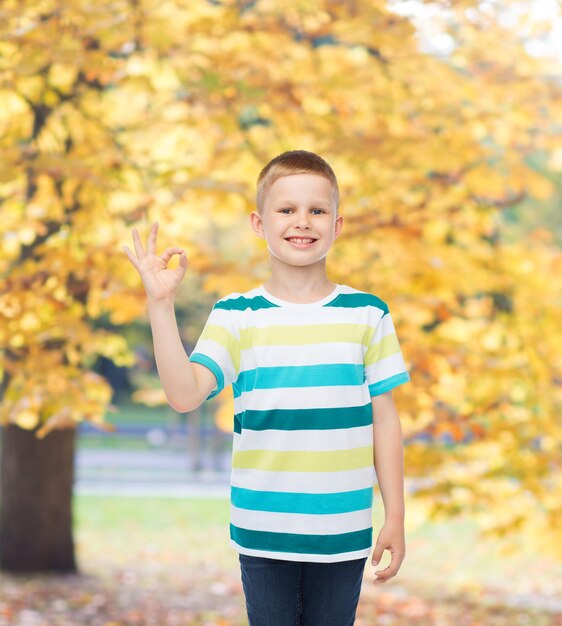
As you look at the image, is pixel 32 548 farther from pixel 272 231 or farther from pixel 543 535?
pixel 272 231

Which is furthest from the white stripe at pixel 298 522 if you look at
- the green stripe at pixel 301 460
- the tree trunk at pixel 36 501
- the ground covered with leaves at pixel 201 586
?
the tree trunk at pixel 36 501

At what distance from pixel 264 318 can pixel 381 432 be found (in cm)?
40

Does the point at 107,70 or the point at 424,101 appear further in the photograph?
the point at 424,101

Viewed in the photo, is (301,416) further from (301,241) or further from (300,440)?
(301,241)

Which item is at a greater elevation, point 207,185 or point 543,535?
point 207,185

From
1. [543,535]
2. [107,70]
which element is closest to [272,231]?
[107,70]

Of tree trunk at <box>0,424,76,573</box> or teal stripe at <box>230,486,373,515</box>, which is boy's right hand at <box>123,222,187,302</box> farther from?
tree trunk at <box>0,424,76,573</box>

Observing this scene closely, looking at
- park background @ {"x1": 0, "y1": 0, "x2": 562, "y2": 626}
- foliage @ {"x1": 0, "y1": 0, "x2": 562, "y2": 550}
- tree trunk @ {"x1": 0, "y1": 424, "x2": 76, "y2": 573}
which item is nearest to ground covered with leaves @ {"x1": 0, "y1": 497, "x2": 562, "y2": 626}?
park background @ {"x1": 0, "y1": 0, "x2": 562, "y2": 626}

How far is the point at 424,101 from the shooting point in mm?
6605

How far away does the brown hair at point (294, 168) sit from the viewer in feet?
7.19

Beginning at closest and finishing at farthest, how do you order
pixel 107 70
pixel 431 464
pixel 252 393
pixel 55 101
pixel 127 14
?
pixel 252 393
pixel 127 14
pixel 107 70
pixel 55 101
pixel 431 464

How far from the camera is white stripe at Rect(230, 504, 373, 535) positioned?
210cm

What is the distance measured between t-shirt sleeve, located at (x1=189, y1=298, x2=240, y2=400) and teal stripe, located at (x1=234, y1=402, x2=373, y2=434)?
11cm

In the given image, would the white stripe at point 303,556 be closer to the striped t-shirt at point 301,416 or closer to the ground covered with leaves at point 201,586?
the striped t-shirt at point 301,416
